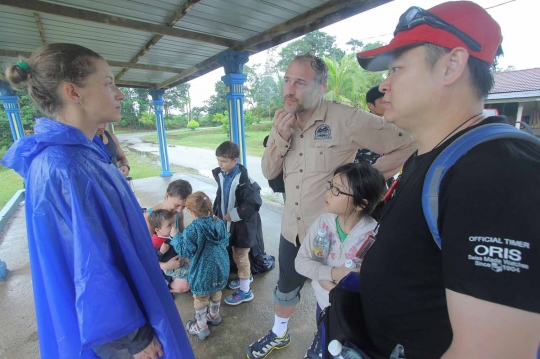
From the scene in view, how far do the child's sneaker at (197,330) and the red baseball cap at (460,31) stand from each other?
2383 millimetres

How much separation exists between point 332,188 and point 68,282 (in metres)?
1.27

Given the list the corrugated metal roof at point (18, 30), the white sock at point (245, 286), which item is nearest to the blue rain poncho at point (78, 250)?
the white sock at point (245, 286)

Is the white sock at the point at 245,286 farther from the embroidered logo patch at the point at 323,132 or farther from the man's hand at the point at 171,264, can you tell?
the embroidered logo patch at the point at 323,132

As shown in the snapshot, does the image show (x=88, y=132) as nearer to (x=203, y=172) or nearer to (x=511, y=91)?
(x=203, y=172)

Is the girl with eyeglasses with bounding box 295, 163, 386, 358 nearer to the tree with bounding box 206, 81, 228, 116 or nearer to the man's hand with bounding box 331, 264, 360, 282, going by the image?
the man's hand with bounding box 331, 264, 360, 282

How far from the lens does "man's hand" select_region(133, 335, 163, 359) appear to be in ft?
3.42

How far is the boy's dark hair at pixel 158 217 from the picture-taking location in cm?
224

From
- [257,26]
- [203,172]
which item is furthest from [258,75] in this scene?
[257,26]

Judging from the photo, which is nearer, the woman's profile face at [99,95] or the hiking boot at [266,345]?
the woman's profile face at [99,95]

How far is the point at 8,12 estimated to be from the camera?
10.3 ft

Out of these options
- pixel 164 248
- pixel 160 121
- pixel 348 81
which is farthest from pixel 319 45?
pixel 164 248

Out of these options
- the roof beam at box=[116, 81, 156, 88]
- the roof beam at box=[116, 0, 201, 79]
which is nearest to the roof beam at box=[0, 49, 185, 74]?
the roof beam at box=[116, 0, 201, 79]

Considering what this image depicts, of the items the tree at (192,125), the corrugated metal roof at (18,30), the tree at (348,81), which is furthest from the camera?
the tree at (192,125)

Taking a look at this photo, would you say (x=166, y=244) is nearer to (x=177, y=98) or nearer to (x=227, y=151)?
(x=227, y=151)
